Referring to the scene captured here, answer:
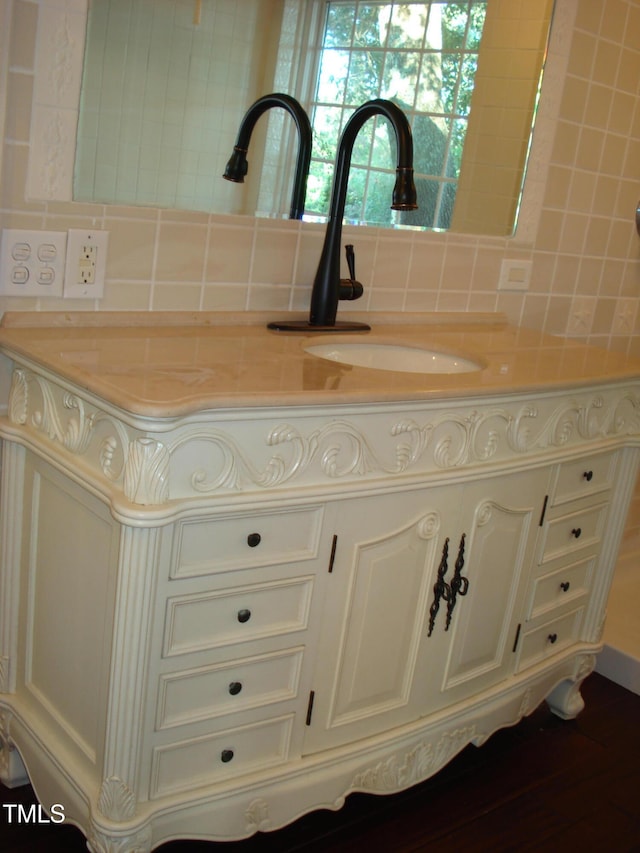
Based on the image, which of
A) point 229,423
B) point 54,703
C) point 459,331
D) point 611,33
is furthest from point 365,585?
point 611,33

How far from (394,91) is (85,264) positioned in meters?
0.79

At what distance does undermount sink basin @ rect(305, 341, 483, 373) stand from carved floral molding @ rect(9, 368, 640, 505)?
0.71 ft

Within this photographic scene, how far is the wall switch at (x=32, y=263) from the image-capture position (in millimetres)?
1380

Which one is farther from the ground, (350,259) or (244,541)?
(350,259)

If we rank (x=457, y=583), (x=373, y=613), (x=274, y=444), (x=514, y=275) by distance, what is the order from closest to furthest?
(x=274, y=444) < (x=373, y=613) < (x=457, y=583) < (x=514, y=275)

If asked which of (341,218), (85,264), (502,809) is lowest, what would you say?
(502,809)

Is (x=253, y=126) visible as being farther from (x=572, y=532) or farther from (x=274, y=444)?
(x=572, y=532)

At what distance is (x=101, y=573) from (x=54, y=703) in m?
0.31

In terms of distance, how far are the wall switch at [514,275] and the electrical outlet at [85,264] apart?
1091mm

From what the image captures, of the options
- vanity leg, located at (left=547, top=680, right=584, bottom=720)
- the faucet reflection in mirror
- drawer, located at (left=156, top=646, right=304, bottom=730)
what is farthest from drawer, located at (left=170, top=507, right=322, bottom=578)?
vanity leg, located at (left=547, top=680, right=584, bottom=720)

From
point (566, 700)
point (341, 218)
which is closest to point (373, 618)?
point (341, 218)

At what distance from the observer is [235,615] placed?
4.21 feet

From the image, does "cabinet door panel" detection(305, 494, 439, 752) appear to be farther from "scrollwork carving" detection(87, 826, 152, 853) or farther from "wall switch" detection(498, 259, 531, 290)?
"wall switch" detection(498, 259, 531, 290)

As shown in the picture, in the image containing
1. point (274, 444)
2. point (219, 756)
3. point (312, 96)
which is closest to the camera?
point (274, 444)
